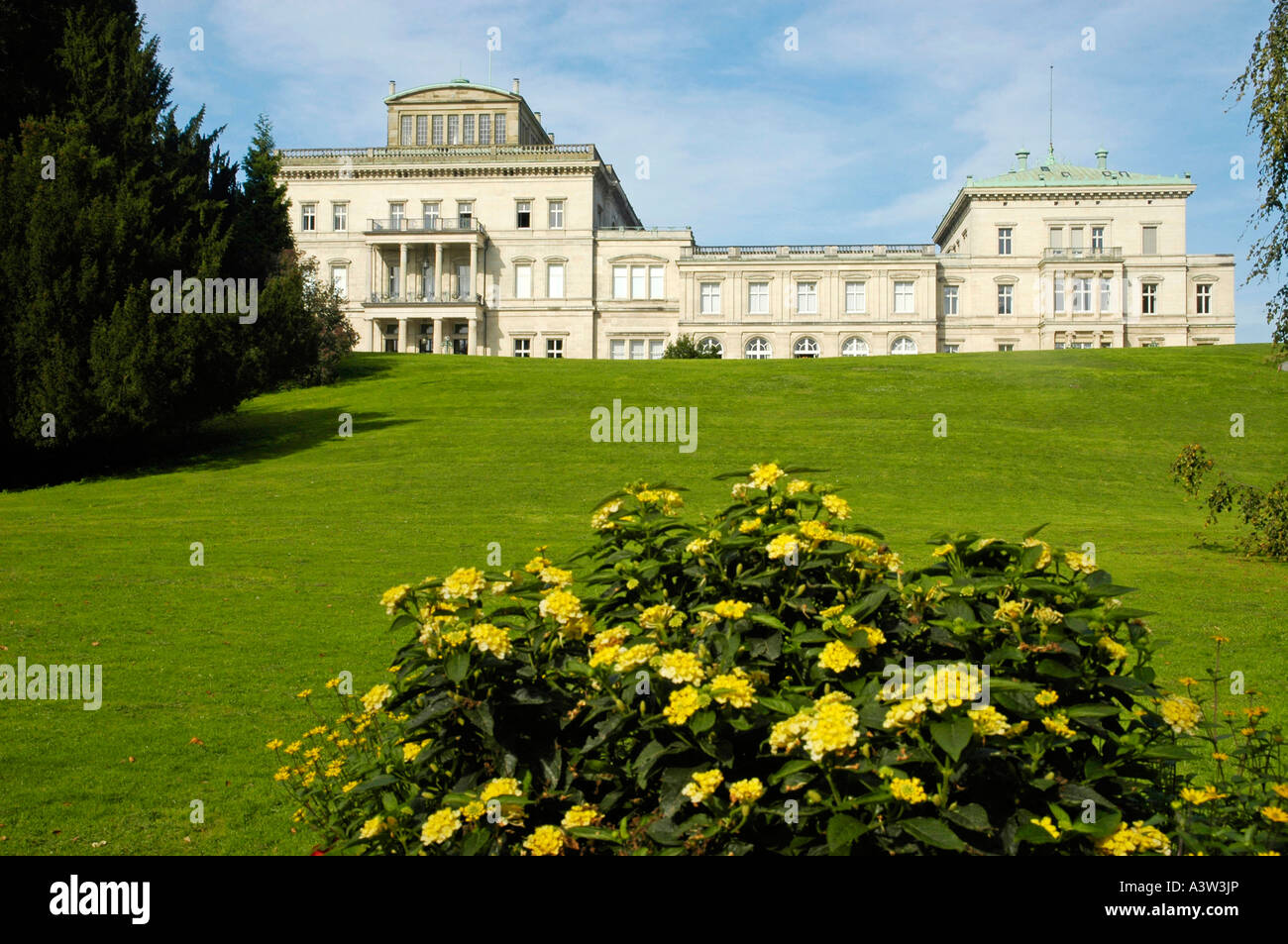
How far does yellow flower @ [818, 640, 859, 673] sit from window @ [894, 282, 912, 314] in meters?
73.0

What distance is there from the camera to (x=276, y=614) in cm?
1163

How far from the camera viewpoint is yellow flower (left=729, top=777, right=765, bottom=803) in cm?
306

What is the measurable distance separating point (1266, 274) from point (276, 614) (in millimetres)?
14562

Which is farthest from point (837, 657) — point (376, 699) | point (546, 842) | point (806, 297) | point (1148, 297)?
point (1148, 297)

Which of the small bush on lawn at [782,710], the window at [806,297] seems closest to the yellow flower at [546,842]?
the small bush on lawn at [782,710]

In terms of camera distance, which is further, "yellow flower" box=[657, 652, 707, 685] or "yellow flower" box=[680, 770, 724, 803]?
"yellow flower" box=[657, 652, 707, 685]

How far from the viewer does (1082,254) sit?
74.2 m

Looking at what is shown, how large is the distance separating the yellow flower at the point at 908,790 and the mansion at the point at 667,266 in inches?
2756

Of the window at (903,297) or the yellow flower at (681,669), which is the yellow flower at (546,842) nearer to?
the yellow flower at (681,669)

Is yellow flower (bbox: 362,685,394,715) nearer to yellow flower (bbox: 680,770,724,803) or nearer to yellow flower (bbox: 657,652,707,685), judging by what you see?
yellow flower (bbox: 657,652,707,685)

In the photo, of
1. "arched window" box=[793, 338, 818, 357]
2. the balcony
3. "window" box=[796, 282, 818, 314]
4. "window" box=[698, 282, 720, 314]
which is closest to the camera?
"arched window" box=[793, 338, 818, 357]

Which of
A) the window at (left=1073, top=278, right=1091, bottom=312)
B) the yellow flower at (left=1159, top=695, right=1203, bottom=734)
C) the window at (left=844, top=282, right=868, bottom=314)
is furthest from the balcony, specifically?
the yellow flower at (left=1159, top=695, right=1203, bottom=734)
